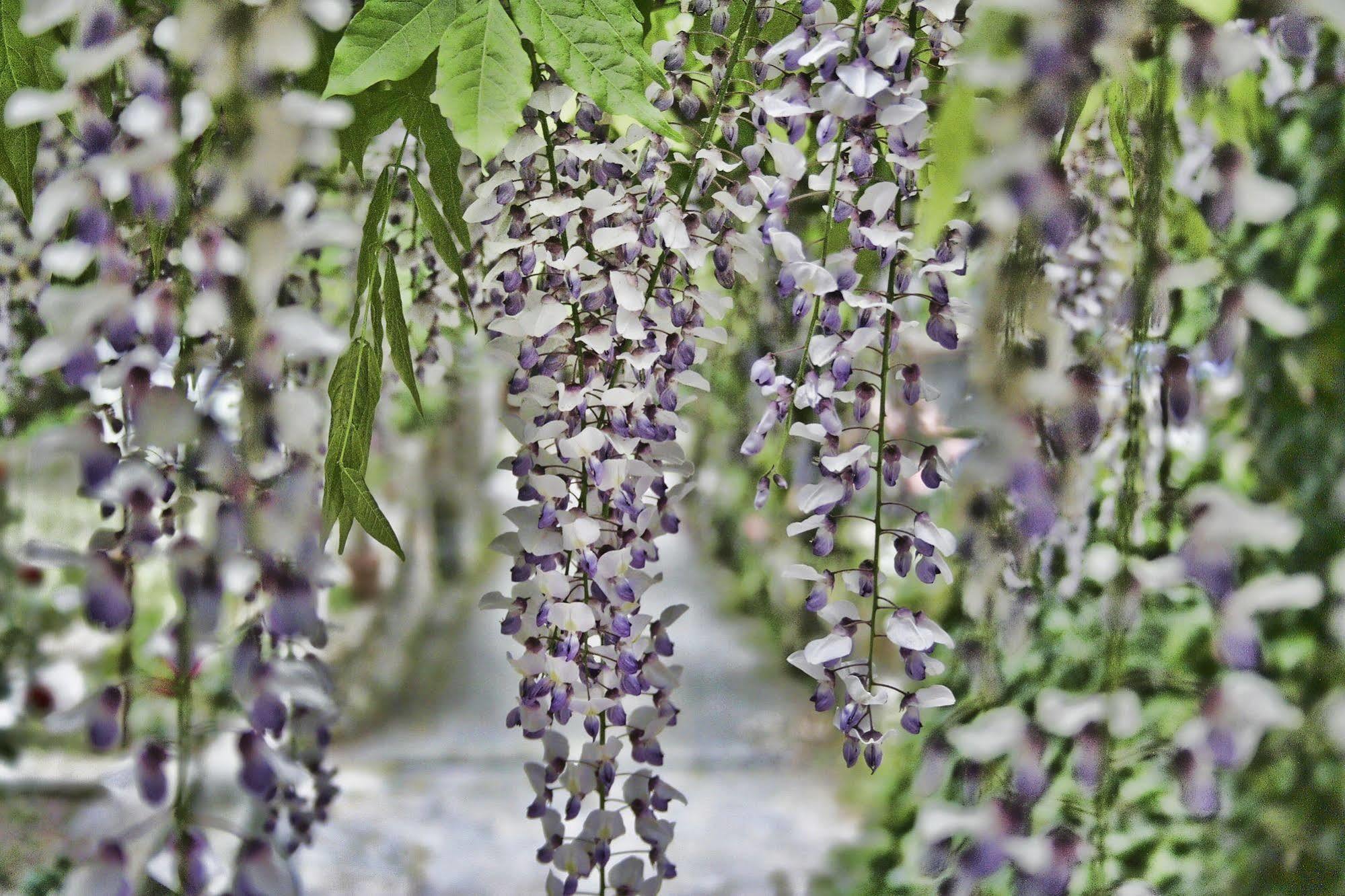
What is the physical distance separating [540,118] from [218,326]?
1.23 ft

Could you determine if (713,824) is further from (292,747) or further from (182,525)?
(182,525)

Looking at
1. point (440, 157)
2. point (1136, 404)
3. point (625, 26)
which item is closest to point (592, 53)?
point (625, 26)

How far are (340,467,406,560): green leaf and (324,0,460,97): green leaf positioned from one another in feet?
0.77

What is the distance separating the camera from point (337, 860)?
301cm

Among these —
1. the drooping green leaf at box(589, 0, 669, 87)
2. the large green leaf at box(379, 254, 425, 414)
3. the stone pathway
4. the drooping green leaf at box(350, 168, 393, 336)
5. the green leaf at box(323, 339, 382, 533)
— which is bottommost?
the stone pathway

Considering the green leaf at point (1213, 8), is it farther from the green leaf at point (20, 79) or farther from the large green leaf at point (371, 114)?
the green leaf at point (20, 79)

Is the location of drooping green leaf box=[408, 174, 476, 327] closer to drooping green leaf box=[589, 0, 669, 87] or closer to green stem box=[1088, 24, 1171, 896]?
drooping green leaf box=[589, 0, 669, 87]

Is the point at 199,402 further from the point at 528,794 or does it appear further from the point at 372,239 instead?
the point at 528,794

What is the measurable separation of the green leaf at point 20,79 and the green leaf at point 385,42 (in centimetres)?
21

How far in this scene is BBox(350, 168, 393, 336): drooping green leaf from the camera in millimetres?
703

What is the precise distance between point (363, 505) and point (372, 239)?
0.61ft

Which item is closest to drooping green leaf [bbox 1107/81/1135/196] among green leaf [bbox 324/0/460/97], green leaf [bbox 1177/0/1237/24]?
green leaf [bbox 1177/0/1237/24]

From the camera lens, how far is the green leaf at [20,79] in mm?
676

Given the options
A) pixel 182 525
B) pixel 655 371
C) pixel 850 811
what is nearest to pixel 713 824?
pixel 850 811
